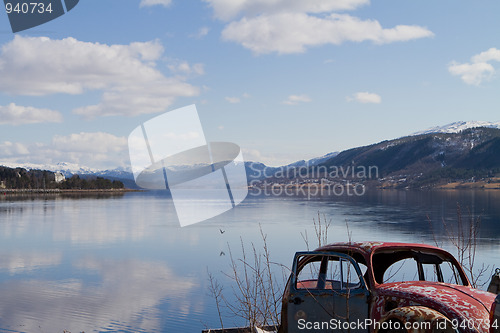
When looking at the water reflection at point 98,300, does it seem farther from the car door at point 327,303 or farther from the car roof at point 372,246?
the car roof at point 372,246

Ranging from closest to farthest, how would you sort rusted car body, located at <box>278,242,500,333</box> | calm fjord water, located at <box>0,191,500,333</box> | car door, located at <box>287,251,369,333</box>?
rusted car body, located at <box>278,242,500,333</box>, car door, located at <box>287,251,369,333</box>, calm fjord water, located at <box>0,191,500,333</box>

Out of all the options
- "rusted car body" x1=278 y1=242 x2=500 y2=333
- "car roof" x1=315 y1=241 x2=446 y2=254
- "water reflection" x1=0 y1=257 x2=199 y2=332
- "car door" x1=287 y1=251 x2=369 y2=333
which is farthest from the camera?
"water reflection" x1=0 y1=257 x2=199 y2=332

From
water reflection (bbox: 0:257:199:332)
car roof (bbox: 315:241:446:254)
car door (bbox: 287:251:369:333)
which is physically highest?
car roof (bbox: 315:241:446:254)

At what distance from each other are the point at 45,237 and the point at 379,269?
48.6 metres

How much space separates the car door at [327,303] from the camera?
6664 millimetres

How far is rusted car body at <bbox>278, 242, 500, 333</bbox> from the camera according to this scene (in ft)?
18.3

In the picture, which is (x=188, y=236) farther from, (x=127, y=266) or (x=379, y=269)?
(x=379, y=269)

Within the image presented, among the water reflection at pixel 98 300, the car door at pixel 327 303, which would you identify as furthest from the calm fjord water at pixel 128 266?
the car door at pixel 327 303

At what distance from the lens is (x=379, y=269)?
7551 millimetres

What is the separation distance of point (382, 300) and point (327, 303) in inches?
35.0

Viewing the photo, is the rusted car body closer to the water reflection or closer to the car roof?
the car roof

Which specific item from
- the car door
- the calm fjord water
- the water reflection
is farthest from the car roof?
the water reflection

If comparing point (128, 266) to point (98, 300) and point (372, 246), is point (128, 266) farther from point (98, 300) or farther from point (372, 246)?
point (372, 246)

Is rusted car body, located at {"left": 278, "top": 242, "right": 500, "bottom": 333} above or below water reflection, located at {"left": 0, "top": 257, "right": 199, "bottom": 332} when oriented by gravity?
above
